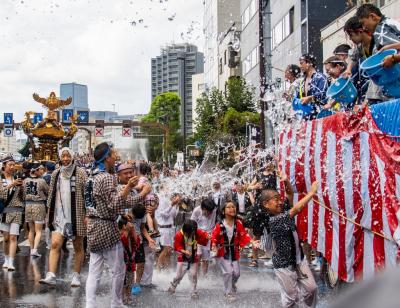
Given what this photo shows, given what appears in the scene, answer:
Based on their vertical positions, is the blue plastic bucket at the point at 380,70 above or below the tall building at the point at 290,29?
below

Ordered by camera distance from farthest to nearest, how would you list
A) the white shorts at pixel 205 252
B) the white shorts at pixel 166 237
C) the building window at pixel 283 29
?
the building window at pixel 283 29, the white shorts at pixel 166 237, the white shorts at pixel 205 252

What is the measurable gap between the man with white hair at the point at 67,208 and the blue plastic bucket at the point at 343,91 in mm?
4146

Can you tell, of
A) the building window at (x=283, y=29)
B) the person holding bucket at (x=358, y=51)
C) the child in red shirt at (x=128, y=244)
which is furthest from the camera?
the building window at (x=283, y=29)

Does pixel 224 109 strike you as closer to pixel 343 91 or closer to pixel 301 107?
pixel 301 107

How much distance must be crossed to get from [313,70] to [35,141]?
22.9 m

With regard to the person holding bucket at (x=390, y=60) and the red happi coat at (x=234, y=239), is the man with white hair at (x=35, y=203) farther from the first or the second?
the person holding bucket at (x=390, y=60)

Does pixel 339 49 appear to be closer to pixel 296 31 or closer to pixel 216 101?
pixel 296 31

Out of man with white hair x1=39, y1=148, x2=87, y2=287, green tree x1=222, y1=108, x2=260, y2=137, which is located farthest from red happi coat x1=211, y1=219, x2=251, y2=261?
green tree x1=222, y1=108, x2=260, y2=137

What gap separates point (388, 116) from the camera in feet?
13.3

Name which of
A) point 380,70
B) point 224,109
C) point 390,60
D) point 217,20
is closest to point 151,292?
point 380,70

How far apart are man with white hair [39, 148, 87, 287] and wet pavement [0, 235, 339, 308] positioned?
1.52 ft

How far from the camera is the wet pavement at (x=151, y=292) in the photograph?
7113 millimetres

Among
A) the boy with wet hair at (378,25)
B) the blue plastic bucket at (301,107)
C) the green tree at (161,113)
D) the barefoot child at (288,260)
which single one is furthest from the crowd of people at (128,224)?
the green tree at (161,113)

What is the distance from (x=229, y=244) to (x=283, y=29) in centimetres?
2391
